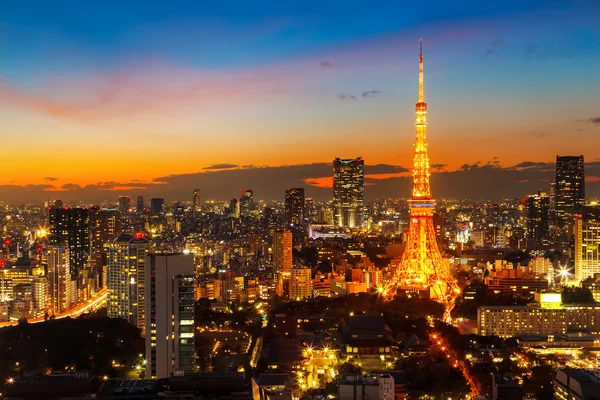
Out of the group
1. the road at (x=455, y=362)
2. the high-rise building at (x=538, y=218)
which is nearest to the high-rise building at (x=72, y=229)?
the road at (x=455, y=362)

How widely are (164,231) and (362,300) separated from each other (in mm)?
16233

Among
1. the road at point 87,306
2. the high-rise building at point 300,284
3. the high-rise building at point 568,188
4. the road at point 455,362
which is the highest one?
the high-rise building at point 568,188

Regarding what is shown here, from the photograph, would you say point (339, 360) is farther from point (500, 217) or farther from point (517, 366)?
point (500, 217)

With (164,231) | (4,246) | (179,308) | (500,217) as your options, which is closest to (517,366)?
(179,308)

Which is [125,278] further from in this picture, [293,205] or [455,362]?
[293,205]

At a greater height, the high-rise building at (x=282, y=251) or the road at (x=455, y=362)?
the high-rise building at (x=282, y=251)

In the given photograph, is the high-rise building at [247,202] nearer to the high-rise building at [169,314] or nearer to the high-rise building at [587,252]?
the high-rise building at [587,252]

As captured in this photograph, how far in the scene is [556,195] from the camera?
116 ft

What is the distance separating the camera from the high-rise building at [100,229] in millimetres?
26422

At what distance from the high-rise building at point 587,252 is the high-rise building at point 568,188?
8.56m

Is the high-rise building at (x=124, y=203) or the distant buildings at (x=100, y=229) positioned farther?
the high-rise building at (x=124, y=203)

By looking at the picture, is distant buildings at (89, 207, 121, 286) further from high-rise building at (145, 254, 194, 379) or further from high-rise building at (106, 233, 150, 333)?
high-rise building at (145, 254, 194, 379)

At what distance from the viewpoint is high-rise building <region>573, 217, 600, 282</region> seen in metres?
25.6

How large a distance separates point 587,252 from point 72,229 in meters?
18.3
